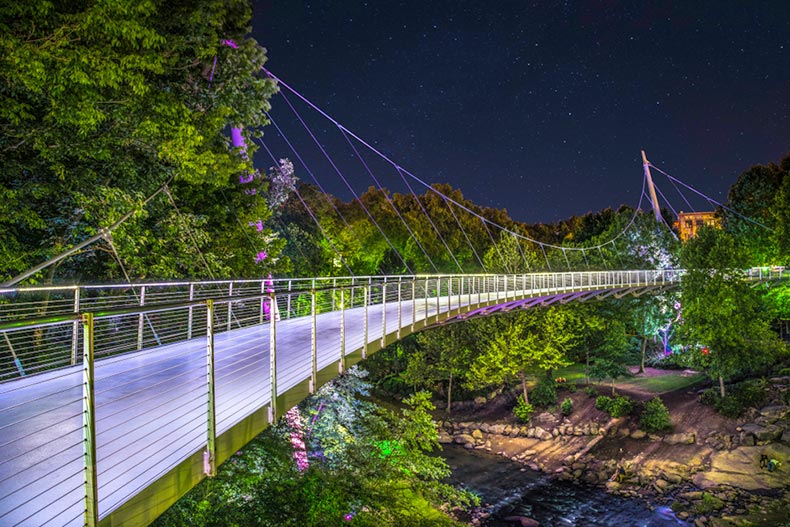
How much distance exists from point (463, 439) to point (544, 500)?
6246 millimetres

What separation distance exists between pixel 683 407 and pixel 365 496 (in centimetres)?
1720

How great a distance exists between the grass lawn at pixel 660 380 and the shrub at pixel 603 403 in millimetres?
3234

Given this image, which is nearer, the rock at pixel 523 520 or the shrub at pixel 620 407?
the rock at pixel 523 520

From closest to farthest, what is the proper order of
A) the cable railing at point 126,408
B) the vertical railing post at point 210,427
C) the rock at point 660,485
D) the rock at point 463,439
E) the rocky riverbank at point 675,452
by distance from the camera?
the cable railing at point 126,408
the vertical railing post at point 210,427
the rocky riverbank at point 675,452
the rock at point 660,485
the rock at point 463,439

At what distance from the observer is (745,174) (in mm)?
43969

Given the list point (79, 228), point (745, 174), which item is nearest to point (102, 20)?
point (79, 228)

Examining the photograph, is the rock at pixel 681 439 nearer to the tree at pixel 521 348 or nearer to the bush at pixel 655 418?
the bush at pixel 655 418

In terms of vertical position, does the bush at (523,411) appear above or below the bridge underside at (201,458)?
below

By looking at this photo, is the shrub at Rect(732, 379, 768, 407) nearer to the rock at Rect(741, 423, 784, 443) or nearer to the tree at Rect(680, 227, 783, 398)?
the tree at Rect(680, 227, 783, 398)

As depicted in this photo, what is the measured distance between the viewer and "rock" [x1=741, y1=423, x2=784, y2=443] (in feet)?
58.1

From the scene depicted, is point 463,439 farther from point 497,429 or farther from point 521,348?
point 521,348

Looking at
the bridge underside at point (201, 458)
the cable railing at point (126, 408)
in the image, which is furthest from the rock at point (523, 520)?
the cable railing at point (126, 408)

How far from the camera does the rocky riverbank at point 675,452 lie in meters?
15.4

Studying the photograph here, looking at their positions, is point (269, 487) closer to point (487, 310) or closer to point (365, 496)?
point (365, 496)
